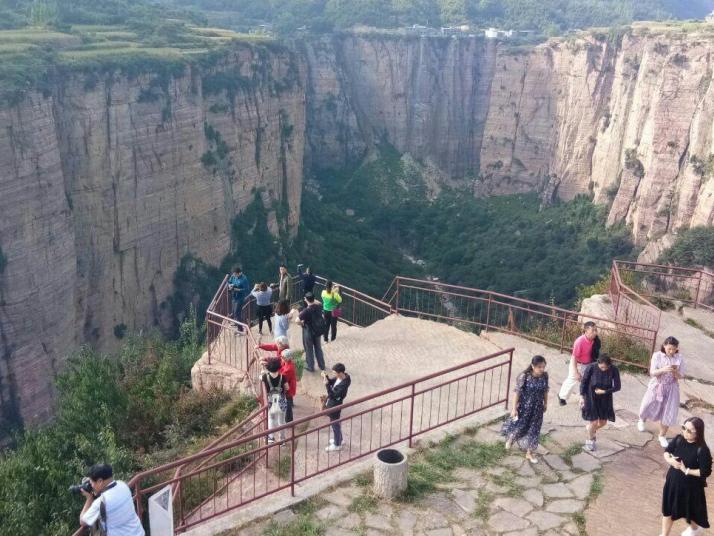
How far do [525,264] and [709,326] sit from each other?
32.7 metres

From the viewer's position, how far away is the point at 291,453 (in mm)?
9570

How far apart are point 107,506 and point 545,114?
63.5 meters

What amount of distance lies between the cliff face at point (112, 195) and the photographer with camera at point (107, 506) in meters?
20.5

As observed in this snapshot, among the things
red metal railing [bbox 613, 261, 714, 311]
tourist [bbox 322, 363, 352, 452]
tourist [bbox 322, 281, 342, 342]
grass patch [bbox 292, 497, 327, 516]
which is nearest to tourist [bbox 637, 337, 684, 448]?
tourist [bbox 322, 363, 352, 452]

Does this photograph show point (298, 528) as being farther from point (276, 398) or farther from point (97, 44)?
point (97, 44)

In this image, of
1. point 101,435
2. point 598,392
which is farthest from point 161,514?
point 598,392

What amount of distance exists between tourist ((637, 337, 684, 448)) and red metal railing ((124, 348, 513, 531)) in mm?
2052

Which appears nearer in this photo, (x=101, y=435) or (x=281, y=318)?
(x=101, y=435)

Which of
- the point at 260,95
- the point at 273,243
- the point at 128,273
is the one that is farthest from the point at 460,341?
the point at 260,95

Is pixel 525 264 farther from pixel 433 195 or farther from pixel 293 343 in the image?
pixel 293 343

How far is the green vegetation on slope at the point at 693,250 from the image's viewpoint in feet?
115

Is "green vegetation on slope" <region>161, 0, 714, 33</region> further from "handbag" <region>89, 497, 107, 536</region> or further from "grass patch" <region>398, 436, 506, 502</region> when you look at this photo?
"handbag" <region>89, 497, 107, 536</region>

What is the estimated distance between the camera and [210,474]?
10617mm

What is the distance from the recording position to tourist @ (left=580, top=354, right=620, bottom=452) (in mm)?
10141
